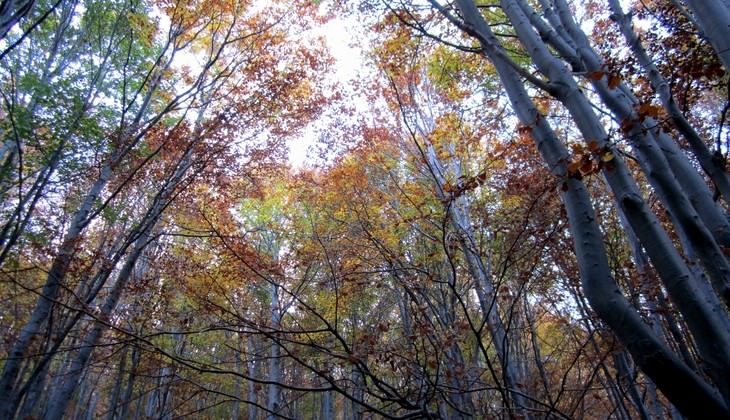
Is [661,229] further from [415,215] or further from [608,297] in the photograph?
[415,215]

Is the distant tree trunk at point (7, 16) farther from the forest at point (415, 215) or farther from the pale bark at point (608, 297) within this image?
the pale bark at point (608, 297)

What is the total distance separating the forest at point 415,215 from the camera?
1.89m

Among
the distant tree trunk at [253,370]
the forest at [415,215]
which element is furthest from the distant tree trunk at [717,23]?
the distant tree trunk at [253,370]

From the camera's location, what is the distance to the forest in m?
1.89

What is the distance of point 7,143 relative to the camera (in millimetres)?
8414

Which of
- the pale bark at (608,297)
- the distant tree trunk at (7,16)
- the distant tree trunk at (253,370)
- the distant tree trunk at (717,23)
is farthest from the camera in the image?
the distant tree trunk at (253,370)

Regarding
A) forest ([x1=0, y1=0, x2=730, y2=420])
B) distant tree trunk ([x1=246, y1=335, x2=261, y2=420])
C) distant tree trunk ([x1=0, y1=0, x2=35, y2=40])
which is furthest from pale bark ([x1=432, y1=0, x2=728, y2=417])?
distant tree trunk ([x1=0, y1=0, x2=35, y2=40])

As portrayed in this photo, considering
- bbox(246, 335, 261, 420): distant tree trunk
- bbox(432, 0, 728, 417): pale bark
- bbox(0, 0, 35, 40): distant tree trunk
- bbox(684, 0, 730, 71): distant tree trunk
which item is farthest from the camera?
bbox(246, 335, 261, 420): distant tree trunk

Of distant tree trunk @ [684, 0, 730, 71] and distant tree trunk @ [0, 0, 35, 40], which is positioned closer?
distant tree trunk @ [684, 0, 730, 71]

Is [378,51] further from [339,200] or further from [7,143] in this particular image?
[7,143]

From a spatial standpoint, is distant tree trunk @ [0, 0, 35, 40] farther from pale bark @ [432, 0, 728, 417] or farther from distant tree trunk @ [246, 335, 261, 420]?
pale bark @ [432, 0, 728, 417]

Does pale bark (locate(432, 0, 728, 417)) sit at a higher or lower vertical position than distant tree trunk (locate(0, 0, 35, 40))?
lower

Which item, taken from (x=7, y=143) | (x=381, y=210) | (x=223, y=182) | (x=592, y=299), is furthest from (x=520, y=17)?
(x=7, y=143)

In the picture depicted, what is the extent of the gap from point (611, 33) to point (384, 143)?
474 cm
